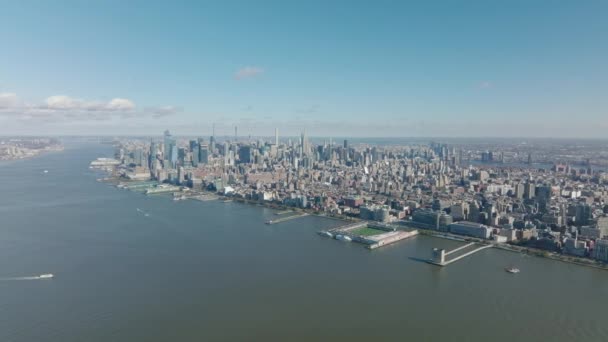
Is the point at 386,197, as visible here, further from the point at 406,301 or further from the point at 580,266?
the point at 406,301

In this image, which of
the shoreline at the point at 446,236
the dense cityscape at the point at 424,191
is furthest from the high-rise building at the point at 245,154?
the shoreline at the point at 446,236

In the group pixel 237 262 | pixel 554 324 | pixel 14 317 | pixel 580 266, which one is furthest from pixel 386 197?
pixel 14 317

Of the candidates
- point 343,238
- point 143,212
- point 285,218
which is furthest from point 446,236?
point 143,212

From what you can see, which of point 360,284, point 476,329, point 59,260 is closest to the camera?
point 476,329

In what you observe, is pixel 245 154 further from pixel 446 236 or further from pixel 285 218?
pixel 446 236

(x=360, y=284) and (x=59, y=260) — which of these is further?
(x=59, y=260)

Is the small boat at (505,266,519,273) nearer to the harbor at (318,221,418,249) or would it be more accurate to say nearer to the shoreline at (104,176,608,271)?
the shoreline at (104,176,608,271)

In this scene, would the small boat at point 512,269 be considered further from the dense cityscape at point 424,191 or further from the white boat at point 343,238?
the white boat at point 343,238
